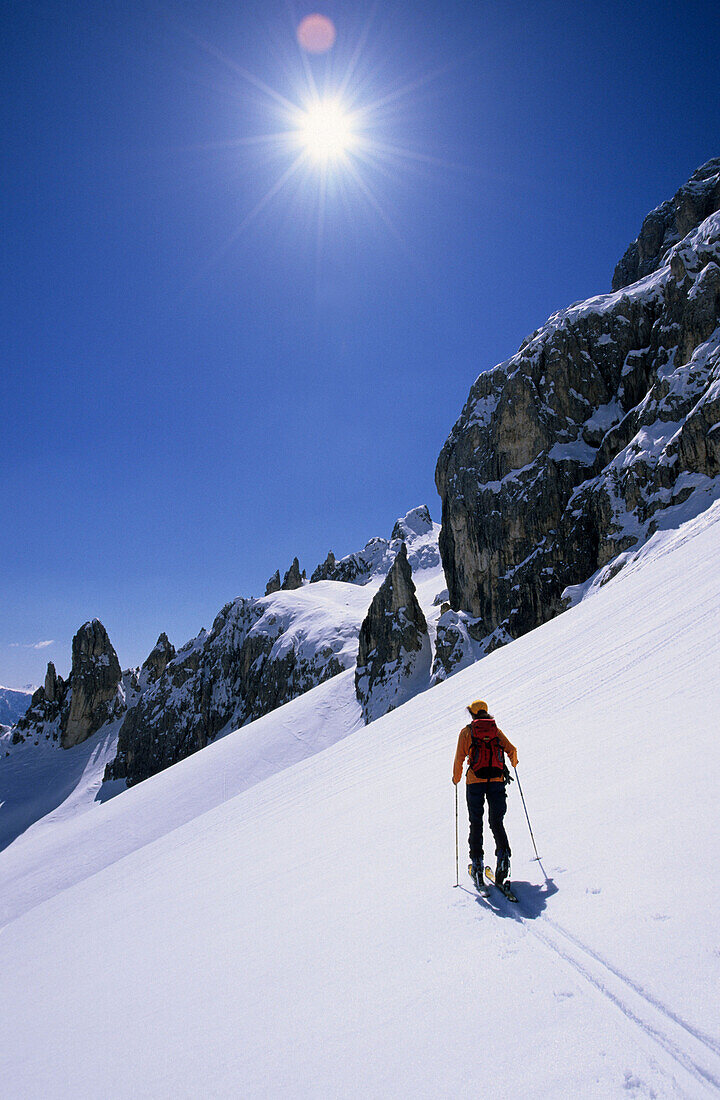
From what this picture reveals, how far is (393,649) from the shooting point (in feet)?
147

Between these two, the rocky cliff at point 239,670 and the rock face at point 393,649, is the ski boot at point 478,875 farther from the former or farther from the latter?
the rocky cliff at point 239,670

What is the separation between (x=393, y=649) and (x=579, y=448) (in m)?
24.8

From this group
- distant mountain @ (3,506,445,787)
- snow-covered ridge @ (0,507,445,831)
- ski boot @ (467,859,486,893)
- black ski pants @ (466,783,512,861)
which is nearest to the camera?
ski boot @ (467,859,486,893)

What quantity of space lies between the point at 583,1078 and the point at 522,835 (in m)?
3.09

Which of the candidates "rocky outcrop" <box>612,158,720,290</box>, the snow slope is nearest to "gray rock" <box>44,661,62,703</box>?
the snow slope

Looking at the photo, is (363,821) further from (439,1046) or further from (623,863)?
(439,1046)

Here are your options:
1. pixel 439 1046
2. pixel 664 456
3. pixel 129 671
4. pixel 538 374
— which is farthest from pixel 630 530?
pixel 129 671

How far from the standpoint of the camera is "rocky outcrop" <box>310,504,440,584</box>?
11569cm

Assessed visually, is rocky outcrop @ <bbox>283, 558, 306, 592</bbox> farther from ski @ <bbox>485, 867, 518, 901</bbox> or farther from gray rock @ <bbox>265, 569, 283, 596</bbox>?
ski @ <bbox>485, 867, 518, 901</bbox>

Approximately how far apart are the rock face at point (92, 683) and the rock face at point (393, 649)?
2678 inches

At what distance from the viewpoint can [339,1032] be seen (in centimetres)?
279

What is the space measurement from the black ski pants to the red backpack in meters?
0.12

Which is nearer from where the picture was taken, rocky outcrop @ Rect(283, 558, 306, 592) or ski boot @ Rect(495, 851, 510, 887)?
ski boot @ Rect(495, 851, 510, 887)

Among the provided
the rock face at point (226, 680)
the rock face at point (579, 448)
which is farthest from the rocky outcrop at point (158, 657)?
the rock face at point (579, 448)
